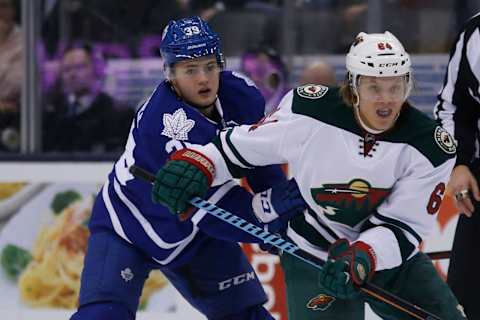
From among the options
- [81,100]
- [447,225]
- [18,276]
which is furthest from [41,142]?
[447,225]

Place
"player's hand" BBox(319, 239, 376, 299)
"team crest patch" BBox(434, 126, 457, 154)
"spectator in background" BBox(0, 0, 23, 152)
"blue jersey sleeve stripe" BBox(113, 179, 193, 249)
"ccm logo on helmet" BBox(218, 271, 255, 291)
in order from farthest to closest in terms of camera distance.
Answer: "spectator in background" BBox(0, 0, 23, 152) < "ccm logo on helmet" BBox(218, 271, 255, 291) < "blue jersey sleeve stripe" BBox(113, 179, 193, 249) < "team crest patch" BBox(434, 126, 457, 154) < "player's hand" BBox(319, 239, 376, 299)

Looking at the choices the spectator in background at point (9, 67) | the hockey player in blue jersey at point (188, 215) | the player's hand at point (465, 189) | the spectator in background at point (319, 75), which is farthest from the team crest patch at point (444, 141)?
the spectator in background at point (9, 67)

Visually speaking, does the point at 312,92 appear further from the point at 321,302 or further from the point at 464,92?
the point at 464,92

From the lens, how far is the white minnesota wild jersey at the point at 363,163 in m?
2.90

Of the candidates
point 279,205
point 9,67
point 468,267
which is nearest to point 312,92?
point 279,205

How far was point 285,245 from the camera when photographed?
3.04 metres

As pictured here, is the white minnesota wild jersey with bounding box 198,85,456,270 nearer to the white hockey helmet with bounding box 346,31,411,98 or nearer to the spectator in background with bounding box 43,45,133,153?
the white hockey helmet with bounding box 346,31,411,98

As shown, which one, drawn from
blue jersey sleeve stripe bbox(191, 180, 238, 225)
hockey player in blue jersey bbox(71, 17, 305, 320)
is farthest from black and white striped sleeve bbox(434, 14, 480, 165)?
blue jersey sleeve stripe bbox(191, 180, 238, 225)

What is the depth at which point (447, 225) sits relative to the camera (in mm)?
4551

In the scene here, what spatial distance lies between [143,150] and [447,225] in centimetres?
161

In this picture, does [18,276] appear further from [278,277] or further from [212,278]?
[212,278]

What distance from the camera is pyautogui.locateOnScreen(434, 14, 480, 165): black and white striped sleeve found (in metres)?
3.46

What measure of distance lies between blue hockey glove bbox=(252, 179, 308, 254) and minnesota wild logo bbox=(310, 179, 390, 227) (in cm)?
10

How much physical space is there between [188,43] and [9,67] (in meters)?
2.21
